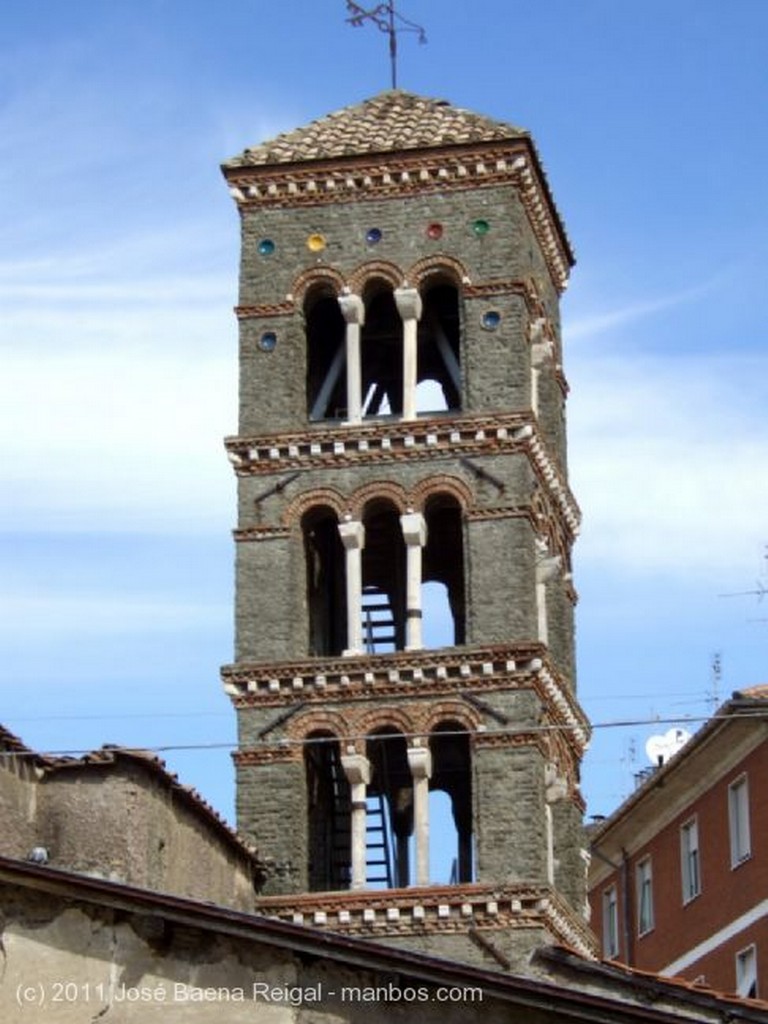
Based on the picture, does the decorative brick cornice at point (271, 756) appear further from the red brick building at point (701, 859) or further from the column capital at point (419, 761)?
the red brick building at point (701, 859)

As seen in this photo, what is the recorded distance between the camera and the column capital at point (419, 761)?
41062 millimetres

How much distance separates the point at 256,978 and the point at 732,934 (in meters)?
25.6

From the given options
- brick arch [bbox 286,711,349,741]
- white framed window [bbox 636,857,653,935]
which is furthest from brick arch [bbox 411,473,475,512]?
white framed window [bbox 636,857,653,935]

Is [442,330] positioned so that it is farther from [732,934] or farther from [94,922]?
[94,922]

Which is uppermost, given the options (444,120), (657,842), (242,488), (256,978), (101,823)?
(444,120)

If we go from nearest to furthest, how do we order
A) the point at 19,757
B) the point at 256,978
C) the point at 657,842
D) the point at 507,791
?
1. the point at 256,978
2. the point at 19,757
3. the point at 507,791
4. the point at 657,842

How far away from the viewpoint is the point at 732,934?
150ft

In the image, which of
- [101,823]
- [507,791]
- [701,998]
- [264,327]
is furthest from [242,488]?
[701,998]

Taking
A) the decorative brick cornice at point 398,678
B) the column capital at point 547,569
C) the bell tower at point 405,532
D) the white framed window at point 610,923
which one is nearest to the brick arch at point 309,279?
the bell tower at point 405,532

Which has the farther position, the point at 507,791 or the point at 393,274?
the point at 393,274

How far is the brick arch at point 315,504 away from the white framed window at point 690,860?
916cm

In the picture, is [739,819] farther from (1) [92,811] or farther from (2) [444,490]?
(1) [92,811]

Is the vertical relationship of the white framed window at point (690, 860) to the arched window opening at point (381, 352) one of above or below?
below

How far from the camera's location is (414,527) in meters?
42.5
